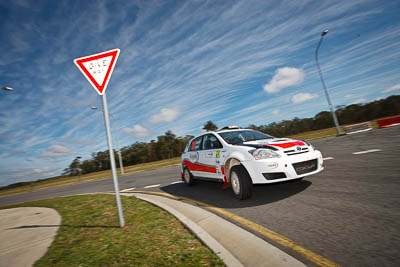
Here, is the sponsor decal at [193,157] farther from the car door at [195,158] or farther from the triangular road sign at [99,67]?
the triangular road sign at [99,67]

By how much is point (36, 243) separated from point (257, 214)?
392 centimetres

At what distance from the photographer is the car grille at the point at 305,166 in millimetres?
3926

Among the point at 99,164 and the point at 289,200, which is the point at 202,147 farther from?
the point at 99,164

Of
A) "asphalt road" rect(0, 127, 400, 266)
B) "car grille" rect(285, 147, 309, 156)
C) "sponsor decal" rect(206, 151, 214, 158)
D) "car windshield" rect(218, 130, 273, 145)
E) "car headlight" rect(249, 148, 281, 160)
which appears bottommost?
"asphalt road" rect(0, 127, 400, 266)

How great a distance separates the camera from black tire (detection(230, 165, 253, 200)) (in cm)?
426

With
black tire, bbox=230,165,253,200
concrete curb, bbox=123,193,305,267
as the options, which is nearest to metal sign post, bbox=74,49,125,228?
concrete curb, bbox=123,193,305,267

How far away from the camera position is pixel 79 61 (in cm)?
363

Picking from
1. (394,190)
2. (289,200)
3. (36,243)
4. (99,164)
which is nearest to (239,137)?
(289,200)

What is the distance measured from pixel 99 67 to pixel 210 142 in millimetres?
3343

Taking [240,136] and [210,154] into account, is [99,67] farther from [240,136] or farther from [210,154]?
[240,136]

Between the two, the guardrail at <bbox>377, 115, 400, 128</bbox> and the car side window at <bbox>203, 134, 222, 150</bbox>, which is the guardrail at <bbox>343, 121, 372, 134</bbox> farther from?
the car side window at <bbox>203, 134, 222, 150</bbox>

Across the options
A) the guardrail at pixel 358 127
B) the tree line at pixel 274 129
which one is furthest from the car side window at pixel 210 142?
the tree line at pixel 274 129

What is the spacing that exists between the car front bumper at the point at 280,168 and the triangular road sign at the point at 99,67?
3215mm

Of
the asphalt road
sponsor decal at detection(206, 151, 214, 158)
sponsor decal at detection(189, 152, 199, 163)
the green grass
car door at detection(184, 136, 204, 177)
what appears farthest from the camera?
sponsor decal at detection(189, 152, 199, 163)
